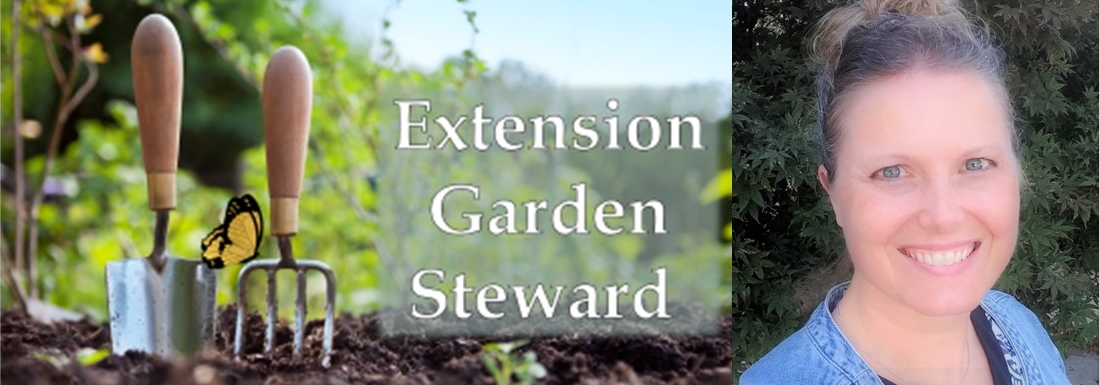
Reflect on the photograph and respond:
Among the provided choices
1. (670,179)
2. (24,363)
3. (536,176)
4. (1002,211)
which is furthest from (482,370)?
(1002,211)

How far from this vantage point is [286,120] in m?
1.94

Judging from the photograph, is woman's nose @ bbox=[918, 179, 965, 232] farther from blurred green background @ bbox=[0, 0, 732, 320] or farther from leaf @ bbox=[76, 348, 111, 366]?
leaf @ bbox=[76, 348, 111, 366]

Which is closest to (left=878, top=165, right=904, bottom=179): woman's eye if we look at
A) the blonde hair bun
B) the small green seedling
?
the blonde hair bun

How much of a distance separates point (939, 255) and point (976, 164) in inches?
6.9

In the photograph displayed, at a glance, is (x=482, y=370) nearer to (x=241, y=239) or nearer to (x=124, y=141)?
(x=241, y=239)

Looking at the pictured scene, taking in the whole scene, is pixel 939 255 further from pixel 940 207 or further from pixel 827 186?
pixel 827 186

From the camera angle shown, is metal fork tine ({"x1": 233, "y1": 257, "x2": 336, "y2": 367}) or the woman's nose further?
metal fork tine ({"x1": 233, "y1": 257, "x2": 336, "y2": 367})

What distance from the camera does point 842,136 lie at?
74.4 inches

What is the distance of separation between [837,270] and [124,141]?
1766 millimetres

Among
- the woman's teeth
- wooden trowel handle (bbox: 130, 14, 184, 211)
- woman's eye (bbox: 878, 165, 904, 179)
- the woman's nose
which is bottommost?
the woman's teeth

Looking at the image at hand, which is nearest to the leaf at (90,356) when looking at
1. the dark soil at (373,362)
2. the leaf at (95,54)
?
the dark soil at (373,362)

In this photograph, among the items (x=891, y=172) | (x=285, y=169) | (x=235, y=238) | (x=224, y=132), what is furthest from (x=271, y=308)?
(x=891, y=172)

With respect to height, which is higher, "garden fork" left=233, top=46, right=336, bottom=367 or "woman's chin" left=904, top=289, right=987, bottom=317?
"garden fork" left=233, top=46, right=336, bottom=367

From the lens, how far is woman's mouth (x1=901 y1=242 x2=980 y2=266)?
1848 mm
